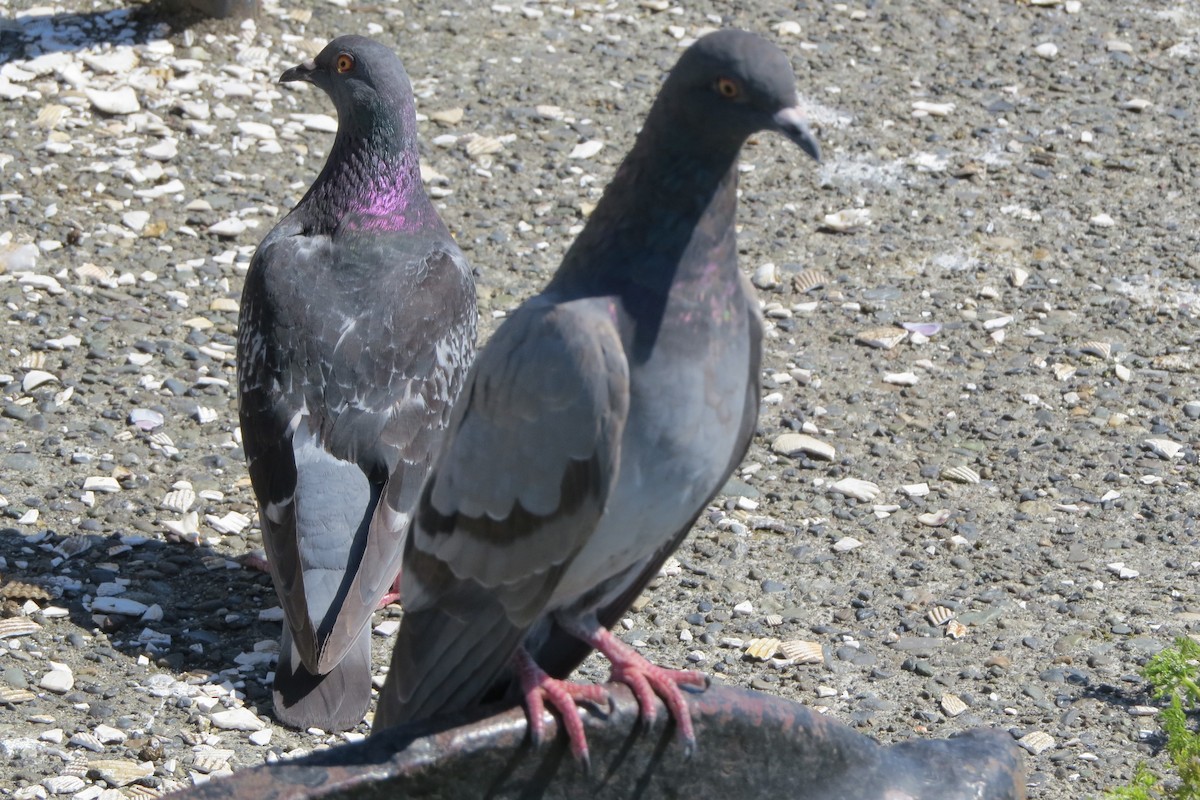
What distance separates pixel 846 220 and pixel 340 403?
3.05 m

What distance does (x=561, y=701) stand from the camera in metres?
2.43

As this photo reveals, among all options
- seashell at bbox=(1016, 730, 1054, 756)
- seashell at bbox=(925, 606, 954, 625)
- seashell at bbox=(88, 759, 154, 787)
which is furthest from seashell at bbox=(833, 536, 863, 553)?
seashell at bbox=(88, 759, 154, 787)

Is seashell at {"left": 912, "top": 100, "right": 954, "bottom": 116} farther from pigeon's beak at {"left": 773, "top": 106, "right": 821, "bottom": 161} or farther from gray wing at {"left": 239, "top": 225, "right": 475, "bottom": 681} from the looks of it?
pigeon's beak at {"left": 773, "top": 106, "right": 821, "bottom": 161}

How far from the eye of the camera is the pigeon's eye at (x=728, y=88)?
7.81 ft

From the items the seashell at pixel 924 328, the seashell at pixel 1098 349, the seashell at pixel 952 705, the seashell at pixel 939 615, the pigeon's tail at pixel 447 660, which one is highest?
the pigeon's tail at pixel 447 660

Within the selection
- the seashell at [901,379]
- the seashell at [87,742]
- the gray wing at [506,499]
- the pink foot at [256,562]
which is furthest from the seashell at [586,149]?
the gray wing at [506,499]

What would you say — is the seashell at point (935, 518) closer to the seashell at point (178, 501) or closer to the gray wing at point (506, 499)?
the seashell at point (178, 501)

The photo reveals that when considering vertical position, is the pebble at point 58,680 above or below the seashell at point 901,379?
below

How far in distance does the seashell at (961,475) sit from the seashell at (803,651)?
3.25 ft

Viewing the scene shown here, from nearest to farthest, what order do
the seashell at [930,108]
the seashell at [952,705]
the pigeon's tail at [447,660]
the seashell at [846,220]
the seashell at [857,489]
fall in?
the pigeon's tail at [447,660] → the seashell at [952,705] → the seashell at [857,489] → the seashell at [846,220] → the seashell at [930,108]

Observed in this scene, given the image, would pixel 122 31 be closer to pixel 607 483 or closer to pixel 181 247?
pixel 181 247

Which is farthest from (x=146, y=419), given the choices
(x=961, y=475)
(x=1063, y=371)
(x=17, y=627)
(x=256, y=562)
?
(x=1063, y=371)

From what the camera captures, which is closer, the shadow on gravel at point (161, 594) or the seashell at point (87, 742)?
the seashell at point (87, 742)

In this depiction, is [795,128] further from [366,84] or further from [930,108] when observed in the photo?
[930,108]
